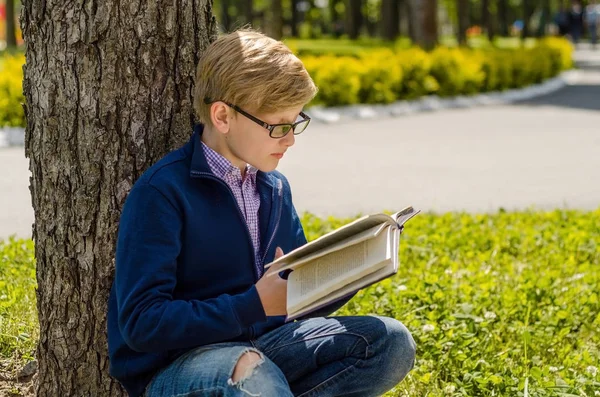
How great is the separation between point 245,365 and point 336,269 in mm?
339

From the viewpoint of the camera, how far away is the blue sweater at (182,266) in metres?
2.54

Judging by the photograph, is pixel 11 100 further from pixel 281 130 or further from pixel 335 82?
pixel 281 130

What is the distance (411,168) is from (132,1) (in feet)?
23.2

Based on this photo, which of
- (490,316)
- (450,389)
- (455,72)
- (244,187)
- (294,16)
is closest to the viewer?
(244,187)

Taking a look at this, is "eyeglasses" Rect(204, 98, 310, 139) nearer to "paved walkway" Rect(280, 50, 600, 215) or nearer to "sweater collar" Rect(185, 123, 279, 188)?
"sweater collar" Rect(185, 123, 279, 188)

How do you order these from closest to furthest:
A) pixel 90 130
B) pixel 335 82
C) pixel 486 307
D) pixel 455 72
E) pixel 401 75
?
pixel 90 130 < pixel 486 307 < pixel 335 82 < pixel 401 75 < pixel 455 72

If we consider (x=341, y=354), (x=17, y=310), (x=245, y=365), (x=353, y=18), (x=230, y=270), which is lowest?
(x=353, y=18)

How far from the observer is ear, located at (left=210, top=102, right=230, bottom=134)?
272 cm

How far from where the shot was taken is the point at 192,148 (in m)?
2.83

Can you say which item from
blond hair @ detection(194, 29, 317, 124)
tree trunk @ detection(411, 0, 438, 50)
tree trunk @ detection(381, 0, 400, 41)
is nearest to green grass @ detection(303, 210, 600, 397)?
blond hair @ detection(194, 29, 317, 124)

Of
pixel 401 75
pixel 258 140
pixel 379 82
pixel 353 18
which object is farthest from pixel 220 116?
pixel 353 18

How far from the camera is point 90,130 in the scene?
317cm

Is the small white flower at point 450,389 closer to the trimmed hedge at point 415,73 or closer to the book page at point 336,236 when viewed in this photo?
the book page at point 336,236

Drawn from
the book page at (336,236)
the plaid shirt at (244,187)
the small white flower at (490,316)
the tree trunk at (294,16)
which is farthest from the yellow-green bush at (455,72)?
the tree trunk at (294,16)
